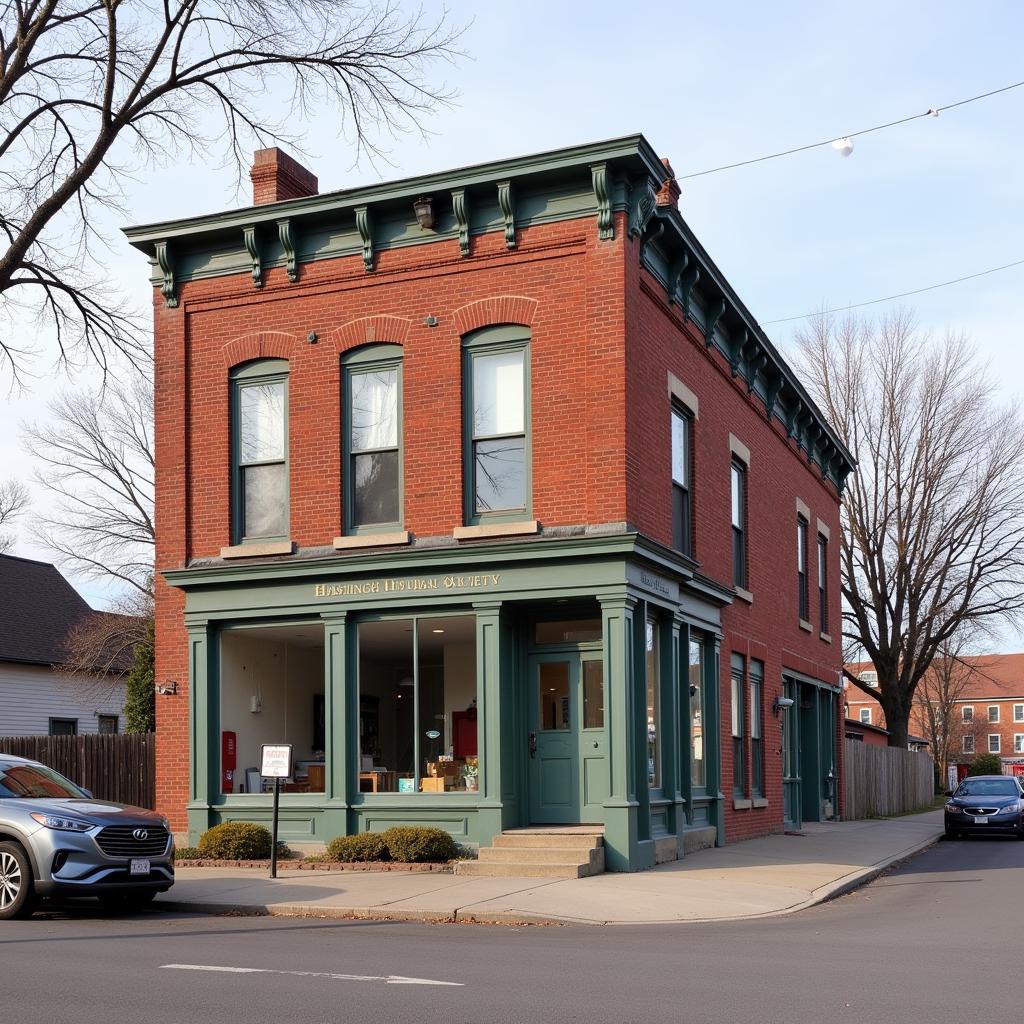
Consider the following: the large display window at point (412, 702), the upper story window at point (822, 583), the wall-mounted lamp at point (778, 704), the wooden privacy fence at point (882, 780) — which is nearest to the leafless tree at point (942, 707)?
the wooden privacy fence at point (882, 780)

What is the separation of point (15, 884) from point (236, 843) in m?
5.06

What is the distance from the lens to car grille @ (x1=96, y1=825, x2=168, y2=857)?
13398 mm

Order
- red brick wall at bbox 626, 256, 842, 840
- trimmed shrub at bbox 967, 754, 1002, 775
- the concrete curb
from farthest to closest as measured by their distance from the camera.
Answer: trimmed shrub at bbox 967, 754, 1002, 775 < red brick wall at bbox 626, 256, 842, 840 < the concrete curb

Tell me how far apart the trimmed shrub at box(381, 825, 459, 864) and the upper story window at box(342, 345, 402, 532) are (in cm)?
413

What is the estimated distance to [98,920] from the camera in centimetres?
1330

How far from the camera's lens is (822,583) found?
107 ft

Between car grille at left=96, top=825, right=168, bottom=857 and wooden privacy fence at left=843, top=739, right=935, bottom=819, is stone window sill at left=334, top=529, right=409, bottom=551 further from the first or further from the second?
wooden privacy fence at left=843, top=739, right=935, bottom=819

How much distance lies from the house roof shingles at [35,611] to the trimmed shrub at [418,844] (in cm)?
2224

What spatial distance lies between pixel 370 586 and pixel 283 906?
18.0 ft

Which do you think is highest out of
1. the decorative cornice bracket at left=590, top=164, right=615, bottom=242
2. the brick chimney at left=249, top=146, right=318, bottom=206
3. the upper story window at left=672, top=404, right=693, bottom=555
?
the brick chimney at left=249, top=146, right=318, bottom=206

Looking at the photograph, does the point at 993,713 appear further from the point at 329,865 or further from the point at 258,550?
the point at 329,865

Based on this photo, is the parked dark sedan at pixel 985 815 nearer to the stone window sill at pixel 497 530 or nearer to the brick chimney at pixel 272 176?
the stone window sill at pixel 497 530

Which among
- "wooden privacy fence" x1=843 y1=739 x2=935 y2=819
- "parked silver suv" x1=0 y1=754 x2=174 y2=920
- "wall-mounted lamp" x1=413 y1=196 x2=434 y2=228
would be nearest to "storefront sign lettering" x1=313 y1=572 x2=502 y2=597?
"wall-mounted lamp" x1=413 y1=196 x2=434 y2=228

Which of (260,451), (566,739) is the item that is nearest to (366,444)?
(260,451)
